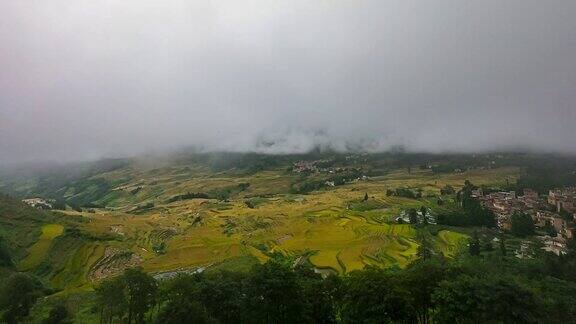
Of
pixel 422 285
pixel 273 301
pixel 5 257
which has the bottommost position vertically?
pixel 5 257

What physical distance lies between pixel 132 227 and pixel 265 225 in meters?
32.8

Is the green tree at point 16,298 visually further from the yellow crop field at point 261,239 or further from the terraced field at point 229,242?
the yellow crop field at point 261,239

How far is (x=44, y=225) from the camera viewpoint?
85.8 meters

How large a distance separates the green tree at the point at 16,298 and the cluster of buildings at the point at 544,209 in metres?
103

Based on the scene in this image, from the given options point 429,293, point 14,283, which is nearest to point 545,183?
point 429,293

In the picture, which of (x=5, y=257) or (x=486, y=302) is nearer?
(x=486, y=302)

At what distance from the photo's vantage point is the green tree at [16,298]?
143 ft

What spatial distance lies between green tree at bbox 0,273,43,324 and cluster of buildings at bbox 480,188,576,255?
103m

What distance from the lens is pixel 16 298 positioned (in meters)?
43.7

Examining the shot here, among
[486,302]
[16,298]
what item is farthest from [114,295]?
[486,302]

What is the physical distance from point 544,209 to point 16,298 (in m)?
158

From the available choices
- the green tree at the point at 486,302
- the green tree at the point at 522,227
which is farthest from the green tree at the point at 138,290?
the green tree at the point at 522,227

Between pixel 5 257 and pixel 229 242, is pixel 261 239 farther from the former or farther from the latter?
pixel 5 257

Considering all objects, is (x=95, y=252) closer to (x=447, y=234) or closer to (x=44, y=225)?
(x=44, y=225)
